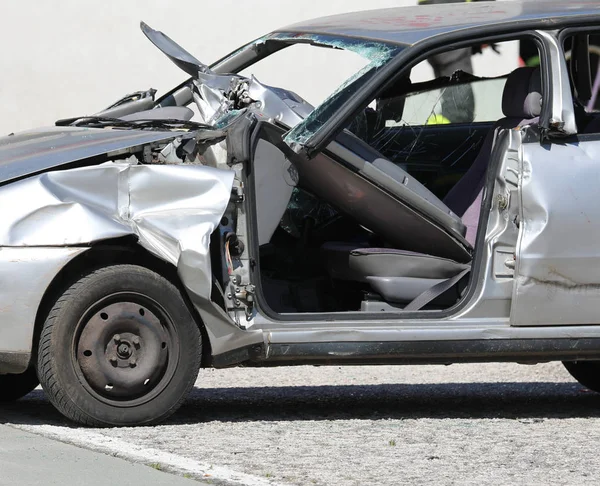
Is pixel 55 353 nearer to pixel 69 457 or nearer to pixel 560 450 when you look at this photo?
pixel 69 457

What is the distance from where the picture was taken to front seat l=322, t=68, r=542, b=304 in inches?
226

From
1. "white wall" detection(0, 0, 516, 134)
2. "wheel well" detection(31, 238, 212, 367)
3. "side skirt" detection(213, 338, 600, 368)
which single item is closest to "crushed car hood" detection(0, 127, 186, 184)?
"wheel well" detection(31, 238, 212, 367)

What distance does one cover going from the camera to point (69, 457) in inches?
179

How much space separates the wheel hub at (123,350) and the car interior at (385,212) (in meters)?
0.69

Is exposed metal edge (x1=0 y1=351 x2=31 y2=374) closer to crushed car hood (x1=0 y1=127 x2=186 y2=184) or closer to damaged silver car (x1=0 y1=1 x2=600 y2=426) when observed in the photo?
damaged silver car (x1=0 y1=1 x2=600 y2=426)

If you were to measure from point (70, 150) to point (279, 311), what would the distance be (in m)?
1.26

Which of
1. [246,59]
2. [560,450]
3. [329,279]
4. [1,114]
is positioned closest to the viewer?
[560,450]

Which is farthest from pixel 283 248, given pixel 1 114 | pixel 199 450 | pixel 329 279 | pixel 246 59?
pixel 1 114

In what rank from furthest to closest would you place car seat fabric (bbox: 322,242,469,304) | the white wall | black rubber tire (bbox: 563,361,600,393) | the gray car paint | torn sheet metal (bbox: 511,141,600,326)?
the white wall → black rubber tire (bbox: 563,361,600,393) → car seat fabric (bbox: 322,242,469,304) → torn sheet metal (bbox: 511,141,600,326) → the gray car paint

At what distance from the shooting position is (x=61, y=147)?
5320 millimetres

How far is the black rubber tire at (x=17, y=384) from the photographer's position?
6.06 meters

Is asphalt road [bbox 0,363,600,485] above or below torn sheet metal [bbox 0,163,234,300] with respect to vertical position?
below

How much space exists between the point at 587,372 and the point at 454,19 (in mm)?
2304

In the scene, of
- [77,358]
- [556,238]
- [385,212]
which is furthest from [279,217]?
[556,238]
